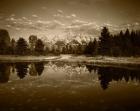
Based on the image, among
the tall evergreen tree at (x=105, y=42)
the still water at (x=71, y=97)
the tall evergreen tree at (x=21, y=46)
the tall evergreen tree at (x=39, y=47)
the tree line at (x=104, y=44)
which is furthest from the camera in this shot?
the tall evergreen tree at (x=39, y=47)

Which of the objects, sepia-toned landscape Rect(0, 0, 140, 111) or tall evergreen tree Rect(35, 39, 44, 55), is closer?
sepia-toned landscape Rect(0, 0, 140, 111)

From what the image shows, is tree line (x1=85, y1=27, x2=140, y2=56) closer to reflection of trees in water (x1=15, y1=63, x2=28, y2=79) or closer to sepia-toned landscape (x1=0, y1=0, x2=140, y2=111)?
sepia-toned landscape (x1=0, y1=0, x2=140, y2=111)

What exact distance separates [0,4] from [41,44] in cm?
915

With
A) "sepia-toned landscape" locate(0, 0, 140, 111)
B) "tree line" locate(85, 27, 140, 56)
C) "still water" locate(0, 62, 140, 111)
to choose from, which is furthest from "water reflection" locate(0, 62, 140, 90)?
"tree line" locate(85, 27, 140, 56)

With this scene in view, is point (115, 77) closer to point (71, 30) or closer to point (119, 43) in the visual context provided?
point (71, 30)

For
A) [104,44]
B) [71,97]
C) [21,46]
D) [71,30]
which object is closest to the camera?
[71,97]

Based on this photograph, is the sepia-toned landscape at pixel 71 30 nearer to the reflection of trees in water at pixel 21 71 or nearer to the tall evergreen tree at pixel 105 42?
the tall evergreen tree at pixel 105 42

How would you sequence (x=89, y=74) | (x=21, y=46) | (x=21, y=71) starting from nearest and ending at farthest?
(x=89, y=74) < (x=21, y=71) < (x=21, y=46)

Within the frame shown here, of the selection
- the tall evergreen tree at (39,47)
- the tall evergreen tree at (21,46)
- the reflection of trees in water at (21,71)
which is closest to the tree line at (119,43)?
the tall evergreen tree at (39,47)

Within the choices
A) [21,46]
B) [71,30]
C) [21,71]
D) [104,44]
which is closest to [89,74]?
[21,71]

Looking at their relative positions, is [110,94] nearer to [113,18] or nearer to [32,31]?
[113,18]

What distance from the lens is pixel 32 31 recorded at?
36844 millimetres

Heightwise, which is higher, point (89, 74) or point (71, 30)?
point (71, 30)

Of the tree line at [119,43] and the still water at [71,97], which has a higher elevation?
the tree line at [119,43]
